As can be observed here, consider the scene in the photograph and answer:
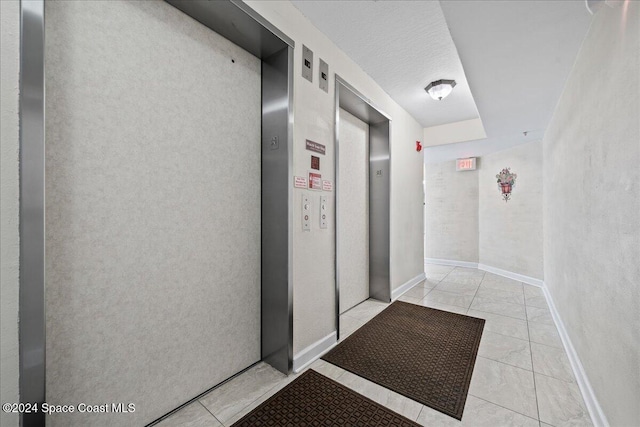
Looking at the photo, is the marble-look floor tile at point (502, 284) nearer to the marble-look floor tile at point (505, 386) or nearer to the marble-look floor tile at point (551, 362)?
the marble-look floor tile at point (551, 362)

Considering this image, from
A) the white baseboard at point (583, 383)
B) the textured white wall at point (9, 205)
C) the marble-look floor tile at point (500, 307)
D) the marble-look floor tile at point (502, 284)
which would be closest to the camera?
the textured white wall at point (9, 205)

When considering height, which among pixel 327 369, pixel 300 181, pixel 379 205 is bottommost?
pixel 327 369

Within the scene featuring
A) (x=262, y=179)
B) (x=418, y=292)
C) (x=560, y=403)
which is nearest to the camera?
(x=560, y=403)

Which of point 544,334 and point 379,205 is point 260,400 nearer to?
point 379,205

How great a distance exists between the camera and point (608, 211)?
55.2 inches

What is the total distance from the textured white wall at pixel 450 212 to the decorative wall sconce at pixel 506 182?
66 centimetres

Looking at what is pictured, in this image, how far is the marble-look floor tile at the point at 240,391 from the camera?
1.62 meters

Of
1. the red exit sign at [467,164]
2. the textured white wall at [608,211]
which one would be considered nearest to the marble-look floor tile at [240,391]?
the textured white wall at [608,211]

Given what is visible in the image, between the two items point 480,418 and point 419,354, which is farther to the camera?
point 419,354

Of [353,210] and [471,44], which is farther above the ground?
[471,44]

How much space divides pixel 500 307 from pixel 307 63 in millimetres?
3716

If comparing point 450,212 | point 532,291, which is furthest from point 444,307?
point 450,212

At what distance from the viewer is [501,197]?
5191 mm

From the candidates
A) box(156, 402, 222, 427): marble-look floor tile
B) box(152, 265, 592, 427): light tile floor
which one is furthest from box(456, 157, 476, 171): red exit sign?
box(156, 402, 222, 427): marble-look floor tile
